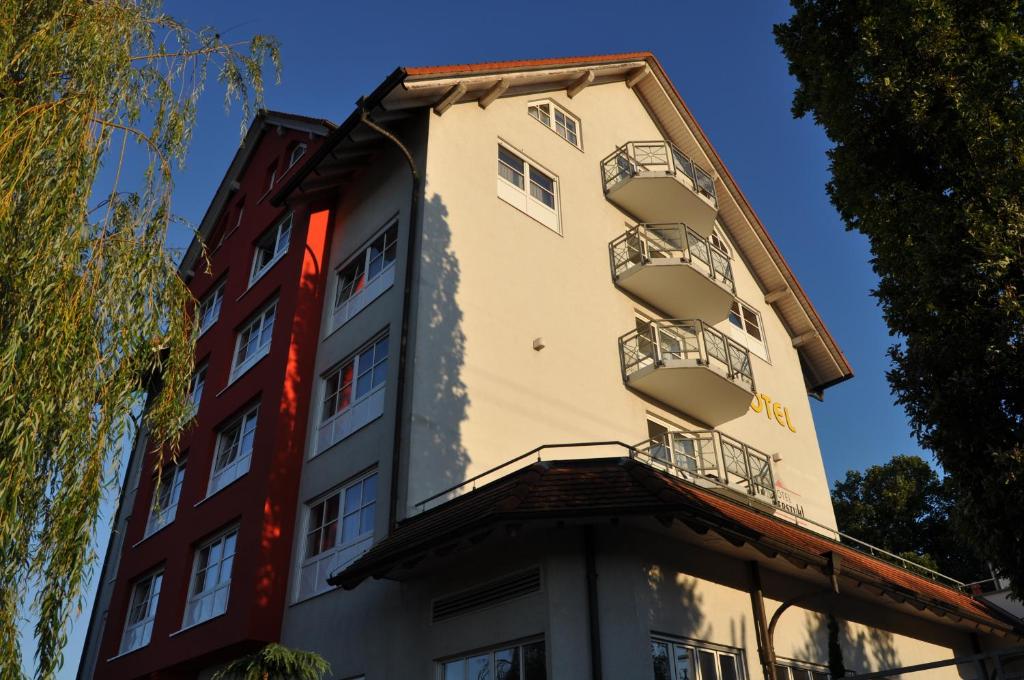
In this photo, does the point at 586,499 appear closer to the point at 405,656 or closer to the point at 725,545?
the point at 725,545

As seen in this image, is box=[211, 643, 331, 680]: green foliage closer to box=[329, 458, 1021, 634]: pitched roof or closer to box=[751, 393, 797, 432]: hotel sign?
box=[329, 458, 1021, 634]: pitched roof

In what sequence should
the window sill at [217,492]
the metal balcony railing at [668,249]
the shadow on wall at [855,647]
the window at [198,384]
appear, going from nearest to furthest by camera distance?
the shadow on wall at [855,647] < the window sill at [217,492] < the metal balcony railing at [668,249] < the window at [198,384]

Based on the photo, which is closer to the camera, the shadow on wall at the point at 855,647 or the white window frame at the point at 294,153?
the shadow on wall at the point at 855,647

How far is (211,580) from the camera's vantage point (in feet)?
56.2

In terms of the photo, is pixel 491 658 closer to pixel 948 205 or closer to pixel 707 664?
pixel 707 664

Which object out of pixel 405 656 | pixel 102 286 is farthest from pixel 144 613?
pixel 102 286

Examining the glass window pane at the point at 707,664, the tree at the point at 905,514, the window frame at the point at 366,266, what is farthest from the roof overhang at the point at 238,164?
the tree at the point at 905,514

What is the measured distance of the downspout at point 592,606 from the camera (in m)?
9.91

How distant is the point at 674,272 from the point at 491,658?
11261 mm

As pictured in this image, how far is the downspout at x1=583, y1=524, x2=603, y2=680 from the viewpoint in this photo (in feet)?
32.5

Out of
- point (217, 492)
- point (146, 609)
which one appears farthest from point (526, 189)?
point (146, 609)

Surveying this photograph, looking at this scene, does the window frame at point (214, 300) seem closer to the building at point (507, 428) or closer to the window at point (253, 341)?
the building at point (507, 428)

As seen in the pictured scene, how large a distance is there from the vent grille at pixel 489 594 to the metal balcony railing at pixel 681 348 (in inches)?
311

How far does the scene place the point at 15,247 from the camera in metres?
8.31
